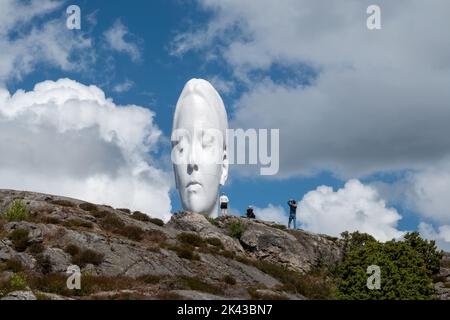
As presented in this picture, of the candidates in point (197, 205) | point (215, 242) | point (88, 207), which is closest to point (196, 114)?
point (197, 205)

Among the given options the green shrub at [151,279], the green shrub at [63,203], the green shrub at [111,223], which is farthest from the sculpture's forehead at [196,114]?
the green shrub at [151,279]

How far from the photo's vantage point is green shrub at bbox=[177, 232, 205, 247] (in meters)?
33.5

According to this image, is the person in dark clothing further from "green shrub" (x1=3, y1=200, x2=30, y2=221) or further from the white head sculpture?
"green shrub" (x1=3, y1=200, x2=30, y2=221)

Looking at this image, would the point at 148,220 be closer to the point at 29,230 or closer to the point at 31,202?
the point at 31,202

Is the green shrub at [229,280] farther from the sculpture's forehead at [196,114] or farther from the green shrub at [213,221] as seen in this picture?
the sculpture's forehead at [196,114]

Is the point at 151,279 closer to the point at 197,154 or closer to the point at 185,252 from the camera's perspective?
the point at 185,252

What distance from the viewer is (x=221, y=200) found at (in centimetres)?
4362

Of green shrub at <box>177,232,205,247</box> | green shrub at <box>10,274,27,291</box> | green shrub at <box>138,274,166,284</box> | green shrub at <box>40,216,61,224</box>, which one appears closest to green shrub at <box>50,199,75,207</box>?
green shrub at <box>40,216,61,224</box>

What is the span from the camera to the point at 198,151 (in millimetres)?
42688

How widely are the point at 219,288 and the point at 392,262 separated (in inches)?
312

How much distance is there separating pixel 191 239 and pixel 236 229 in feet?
18.1

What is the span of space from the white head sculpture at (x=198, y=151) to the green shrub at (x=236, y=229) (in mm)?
3512

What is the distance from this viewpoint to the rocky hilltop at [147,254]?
960 inches
